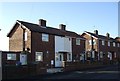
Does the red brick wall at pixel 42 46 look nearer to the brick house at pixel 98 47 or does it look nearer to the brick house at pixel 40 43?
the brick house at pixel 40 43

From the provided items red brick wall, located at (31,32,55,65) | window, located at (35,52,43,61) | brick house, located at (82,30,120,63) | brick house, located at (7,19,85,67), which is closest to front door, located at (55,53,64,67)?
brick house, located at (7,19,85,67)

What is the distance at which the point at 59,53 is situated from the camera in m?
46.7

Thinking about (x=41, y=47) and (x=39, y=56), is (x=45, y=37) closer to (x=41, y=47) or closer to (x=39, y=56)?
(x=41, y=47)

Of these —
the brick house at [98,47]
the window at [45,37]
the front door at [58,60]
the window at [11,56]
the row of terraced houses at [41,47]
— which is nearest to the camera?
the window at [11,56]

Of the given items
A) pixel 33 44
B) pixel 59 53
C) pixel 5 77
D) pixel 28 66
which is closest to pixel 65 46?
pixel 59 53

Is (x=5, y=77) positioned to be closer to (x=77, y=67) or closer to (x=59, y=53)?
(x=77, y=67)

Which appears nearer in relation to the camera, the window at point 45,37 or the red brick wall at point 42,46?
the red brick wall at point 42,46

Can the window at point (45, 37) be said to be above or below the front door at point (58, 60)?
above

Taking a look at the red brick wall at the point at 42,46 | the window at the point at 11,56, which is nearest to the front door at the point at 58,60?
the red brick wall at the point at 42,46

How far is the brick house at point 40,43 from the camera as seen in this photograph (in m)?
40.0

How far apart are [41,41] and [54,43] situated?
→ 389 cm

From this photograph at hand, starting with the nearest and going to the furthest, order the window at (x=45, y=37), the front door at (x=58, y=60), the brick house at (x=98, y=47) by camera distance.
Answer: the window at (x=45, y=37)
the front door at (x=58, y=60)
the brick house at (x=98, y=47)

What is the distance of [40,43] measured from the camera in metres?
41.2

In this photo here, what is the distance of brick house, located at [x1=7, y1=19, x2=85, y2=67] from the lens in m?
40.0
